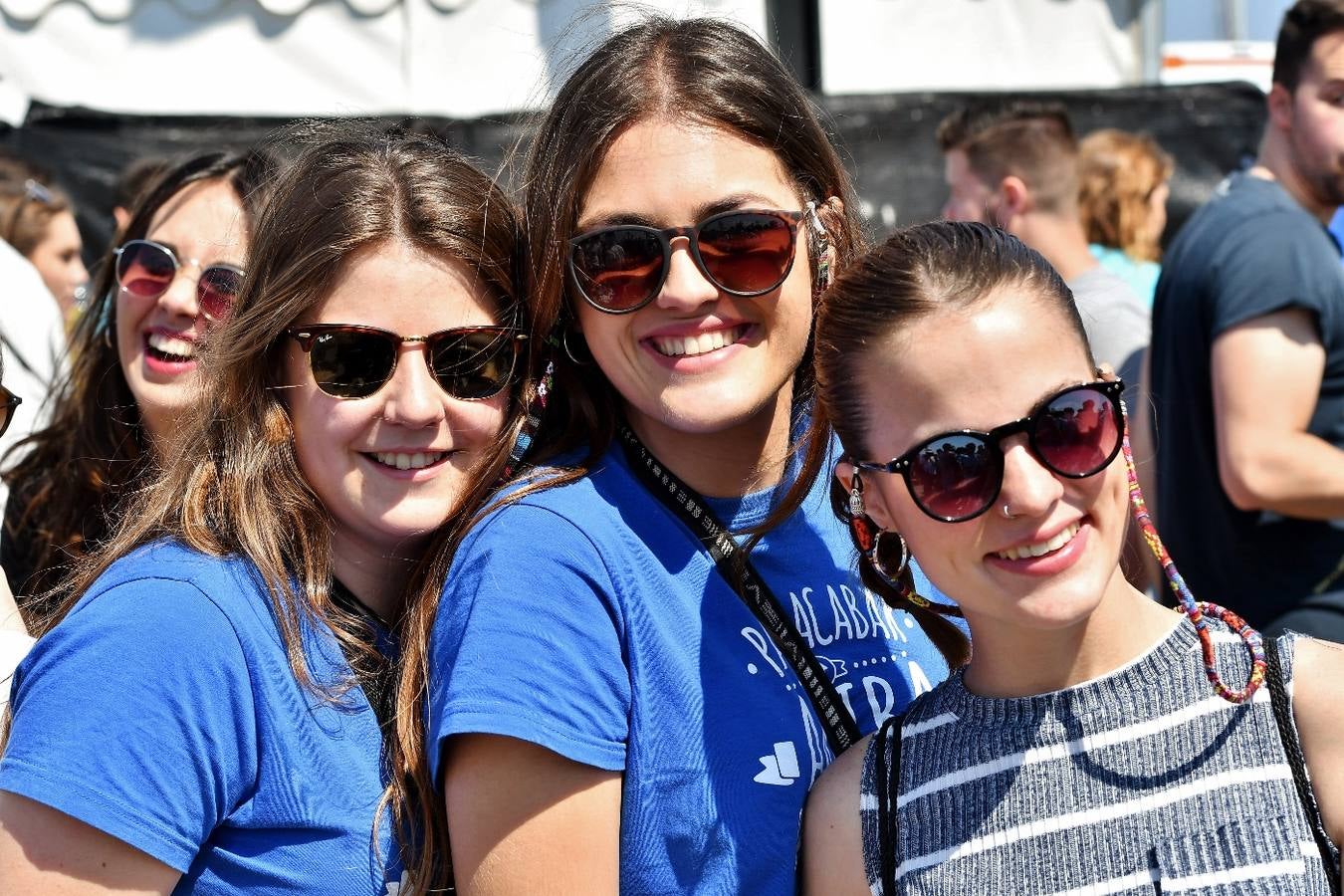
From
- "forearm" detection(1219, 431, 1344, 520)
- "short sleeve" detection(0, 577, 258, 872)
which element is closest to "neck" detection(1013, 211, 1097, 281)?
"forearm" detection(1219, 431, 1344, 520)

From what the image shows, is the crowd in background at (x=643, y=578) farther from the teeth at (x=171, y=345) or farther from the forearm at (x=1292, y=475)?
the forearm at (x=1292, y=475)

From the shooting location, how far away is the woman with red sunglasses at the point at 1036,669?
5.38ft

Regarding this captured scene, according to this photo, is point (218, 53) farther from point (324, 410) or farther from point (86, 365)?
point (324, 410)

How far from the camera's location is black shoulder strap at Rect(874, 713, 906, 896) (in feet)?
5.87

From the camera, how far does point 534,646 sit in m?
1.75

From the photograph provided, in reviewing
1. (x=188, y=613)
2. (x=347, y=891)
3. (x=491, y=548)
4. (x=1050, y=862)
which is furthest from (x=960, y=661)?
(x=188, y=613)

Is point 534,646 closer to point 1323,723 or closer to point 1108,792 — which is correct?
point 1108,792

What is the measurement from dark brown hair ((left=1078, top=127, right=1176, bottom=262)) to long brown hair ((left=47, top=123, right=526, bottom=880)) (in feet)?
13.0

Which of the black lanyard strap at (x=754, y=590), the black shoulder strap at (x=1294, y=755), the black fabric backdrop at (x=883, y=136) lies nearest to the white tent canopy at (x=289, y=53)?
the black fabric backdrop at (x=883, y=136)

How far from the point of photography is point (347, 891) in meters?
1.83

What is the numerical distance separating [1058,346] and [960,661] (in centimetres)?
60

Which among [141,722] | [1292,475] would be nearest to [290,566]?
[141,722]

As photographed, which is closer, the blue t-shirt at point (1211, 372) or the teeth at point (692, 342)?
the teeth at point (692, 342)

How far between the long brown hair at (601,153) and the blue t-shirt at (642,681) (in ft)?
0.36
